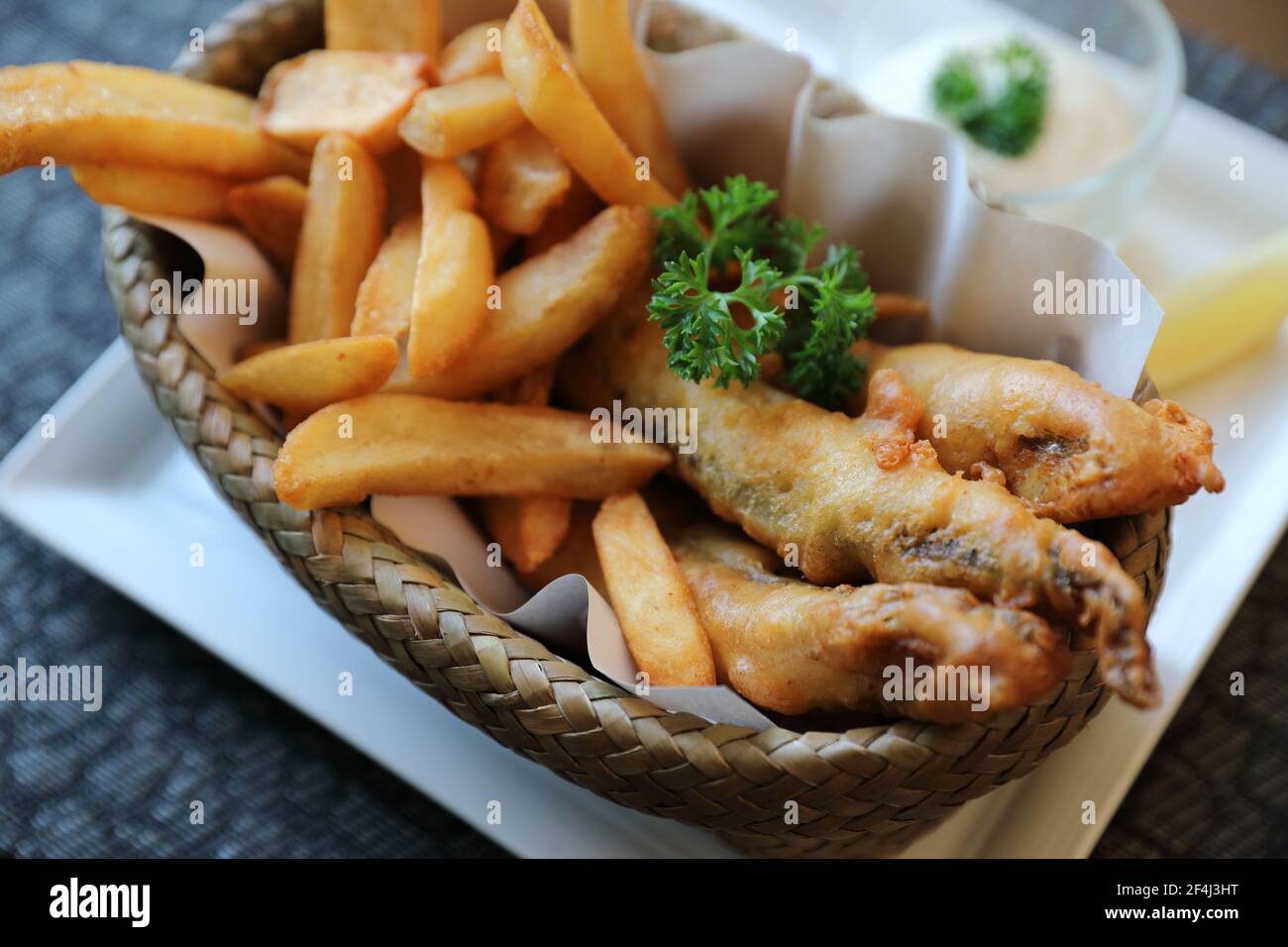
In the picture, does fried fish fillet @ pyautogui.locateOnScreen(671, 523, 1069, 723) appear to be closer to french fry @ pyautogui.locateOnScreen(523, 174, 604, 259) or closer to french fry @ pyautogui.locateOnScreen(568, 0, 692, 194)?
french fry @ pyautogui.locateOnScreen(523, 174, 604, 259)

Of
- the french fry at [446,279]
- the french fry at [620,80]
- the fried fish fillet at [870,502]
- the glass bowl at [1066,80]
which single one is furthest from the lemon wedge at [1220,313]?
the french fry at [446,279]

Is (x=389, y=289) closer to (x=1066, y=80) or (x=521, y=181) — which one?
(x=521, y=181)

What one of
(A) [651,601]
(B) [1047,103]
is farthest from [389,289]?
(B) [1047,103]

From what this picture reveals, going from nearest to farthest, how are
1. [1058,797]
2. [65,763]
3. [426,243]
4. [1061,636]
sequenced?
[1061,636] → [426,243] → [1058,797] → [65,763]
